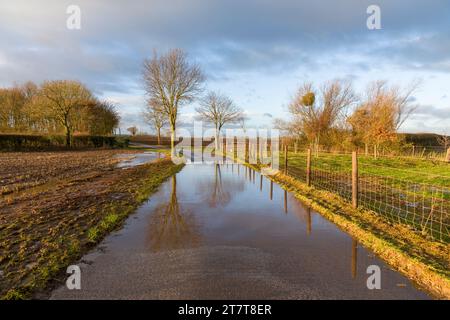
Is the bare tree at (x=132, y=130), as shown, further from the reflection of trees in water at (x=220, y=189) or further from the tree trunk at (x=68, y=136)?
the reflection of trees in water at (x=220, y=189)

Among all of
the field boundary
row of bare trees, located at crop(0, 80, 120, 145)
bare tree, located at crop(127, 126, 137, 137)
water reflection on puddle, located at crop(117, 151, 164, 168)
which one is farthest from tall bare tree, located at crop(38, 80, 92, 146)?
the field boundary

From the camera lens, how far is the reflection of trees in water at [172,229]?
5161mm

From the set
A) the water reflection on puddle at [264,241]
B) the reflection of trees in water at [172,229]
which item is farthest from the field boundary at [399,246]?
the reflection of trees in water at [172,229]

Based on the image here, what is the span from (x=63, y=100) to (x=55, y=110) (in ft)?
5.86

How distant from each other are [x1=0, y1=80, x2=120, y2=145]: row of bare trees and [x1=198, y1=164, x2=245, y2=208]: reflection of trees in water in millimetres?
35521

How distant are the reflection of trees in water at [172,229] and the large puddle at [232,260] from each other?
2cm

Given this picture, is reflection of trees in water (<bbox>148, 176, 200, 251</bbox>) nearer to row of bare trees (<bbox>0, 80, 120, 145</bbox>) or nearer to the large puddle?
the large puddle

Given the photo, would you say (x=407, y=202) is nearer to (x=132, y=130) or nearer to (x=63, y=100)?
(x=63, y=100)

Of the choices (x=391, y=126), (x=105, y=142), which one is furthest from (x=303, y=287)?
(x=105, y=142)

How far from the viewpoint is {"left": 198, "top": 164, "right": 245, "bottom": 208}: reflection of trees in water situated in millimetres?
8914

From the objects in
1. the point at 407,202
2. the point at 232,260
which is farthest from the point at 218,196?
the point at 407,202

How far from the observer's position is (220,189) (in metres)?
11.1

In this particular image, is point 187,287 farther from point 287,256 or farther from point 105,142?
point 105,142

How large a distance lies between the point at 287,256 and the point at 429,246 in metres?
2.58
